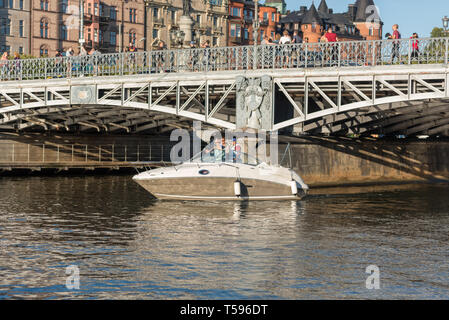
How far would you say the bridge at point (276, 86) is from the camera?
34.4 metres

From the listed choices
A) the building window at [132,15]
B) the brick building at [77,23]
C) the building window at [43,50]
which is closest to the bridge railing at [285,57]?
the brick building at [77,23]

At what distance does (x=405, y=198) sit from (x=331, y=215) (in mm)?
9164

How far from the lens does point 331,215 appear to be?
32406mm

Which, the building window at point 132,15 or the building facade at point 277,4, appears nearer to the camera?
the building window at point 132,15

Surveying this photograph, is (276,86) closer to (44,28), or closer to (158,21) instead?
(44,28)

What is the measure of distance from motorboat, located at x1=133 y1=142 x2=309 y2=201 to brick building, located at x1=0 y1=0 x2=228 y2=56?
4919 cm

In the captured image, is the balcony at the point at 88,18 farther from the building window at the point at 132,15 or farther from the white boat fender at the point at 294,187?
the white boat fender at the point at 294,187

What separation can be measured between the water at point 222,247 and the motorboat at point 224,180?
1.70 ft

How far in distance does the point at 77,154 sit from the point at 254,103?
933 inches

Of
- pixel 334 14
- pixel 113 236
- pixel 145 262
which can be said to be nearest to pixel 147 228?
pixel 113 236

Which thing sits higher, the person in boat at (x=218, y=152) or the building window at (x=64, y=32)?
the building window at (x=64, y=32)

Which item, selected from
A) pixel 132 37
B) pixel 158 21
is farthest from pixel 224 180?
pixel 158 21
